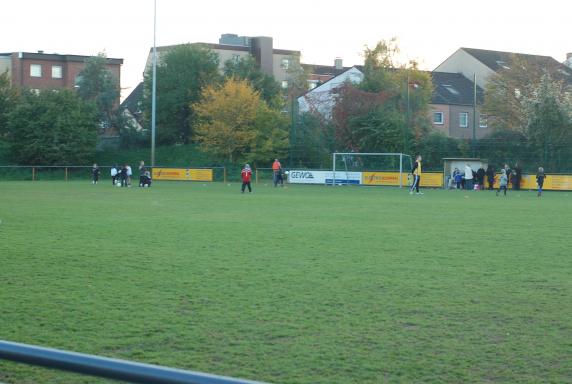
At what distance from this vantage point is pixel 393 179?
49.8 meters

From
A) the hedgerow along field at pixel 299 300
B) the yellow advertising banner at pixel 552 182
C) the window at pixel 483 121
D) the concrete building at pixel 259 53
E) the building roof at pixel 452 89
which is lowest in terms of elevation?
the hedgerow along field at pixel 299 300

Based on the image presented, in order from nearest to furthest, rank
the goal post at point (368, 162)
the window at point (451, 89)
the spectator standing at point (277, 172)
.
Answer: the spectator standing at point (277, 172)
the goal post at point (368, 162)
the window at point (451, 89)

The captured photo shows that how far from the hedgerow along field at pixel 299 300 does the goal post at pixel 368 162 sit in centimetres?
3173

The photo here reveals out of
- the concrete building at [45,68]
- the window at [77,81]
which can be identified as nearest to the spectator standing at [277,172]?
the window at [77,81]

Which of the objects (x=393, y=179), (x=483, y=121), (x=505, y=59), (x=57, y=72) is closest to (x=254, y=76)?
(x=483, y=121)

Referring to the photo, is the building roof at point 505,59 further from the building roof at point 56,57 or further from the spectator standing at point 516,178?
the building roof at point 56,57

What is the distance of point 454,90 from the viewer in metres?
80.3

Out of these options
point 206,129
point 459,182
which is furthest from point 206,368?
point 206,129

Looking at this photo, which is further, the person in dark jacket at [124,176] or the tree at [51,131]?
the tree at [51,131]

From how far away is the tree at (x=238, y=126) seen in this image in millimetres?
58344

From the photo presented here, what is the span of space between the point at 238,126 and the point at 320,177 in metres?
10.4

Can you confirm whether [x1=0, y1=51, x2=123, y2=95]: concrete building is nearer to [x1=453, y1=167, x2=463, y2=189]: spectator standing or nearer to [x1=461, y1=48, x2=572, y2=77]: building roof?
[x1=461, y1=48, x2=572, y2=77]: building roof

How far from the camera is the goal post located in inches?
2004

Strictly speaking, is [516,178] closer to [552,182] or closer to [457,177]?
[552,182]
